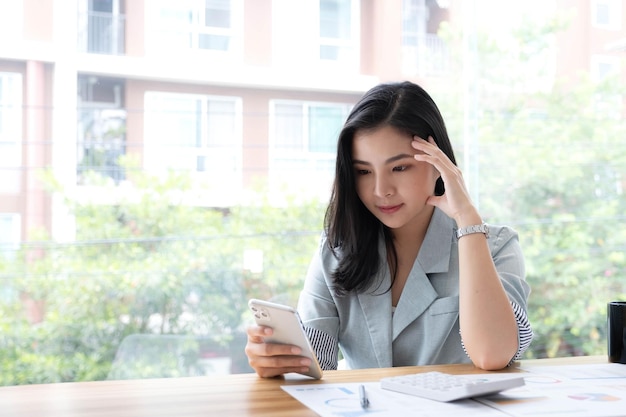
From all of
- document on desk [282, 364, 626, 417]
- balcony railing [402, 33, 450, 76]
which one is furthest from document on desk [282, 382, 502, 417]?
balcony railing [402, 33, 450, 76]

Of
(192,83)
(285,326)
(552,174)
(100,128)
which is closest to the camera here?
(285,326)

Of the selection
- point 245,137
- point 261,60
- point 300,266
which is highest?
point 261,60

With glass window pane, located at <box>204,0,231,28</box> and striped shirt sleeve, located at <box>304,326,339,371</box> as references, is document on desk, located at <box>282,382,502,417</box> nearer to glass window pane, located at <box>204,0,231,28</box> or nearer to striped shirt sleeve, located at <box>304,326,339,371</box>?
striped shirt sleeve, located at <box>304,326,339,371</box>

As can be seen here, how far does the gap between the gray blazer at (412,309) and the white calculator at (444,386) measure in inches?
17.7

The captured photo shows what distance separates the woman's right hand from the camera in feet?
4.28

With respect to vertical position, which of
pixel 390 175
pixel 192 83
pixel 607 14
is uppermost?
pixel 607 14

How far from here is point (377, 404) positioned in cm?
106

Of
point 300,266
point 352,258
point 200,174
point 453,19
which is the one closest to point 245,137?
point 200,174

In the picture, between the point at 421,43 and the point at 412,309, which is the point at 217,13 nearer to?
the point at 421,43

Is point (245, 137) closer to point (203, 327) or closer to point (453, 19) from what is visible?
point (203, 327)

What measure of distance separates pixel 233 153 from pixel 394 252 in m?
1.48

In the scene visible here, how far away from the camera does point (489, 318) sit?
1.44m

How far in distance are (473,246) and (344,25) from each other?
6.49 ft

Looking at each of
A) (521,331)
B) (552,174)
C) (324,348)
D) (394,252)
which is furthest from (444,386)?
(552,174)
